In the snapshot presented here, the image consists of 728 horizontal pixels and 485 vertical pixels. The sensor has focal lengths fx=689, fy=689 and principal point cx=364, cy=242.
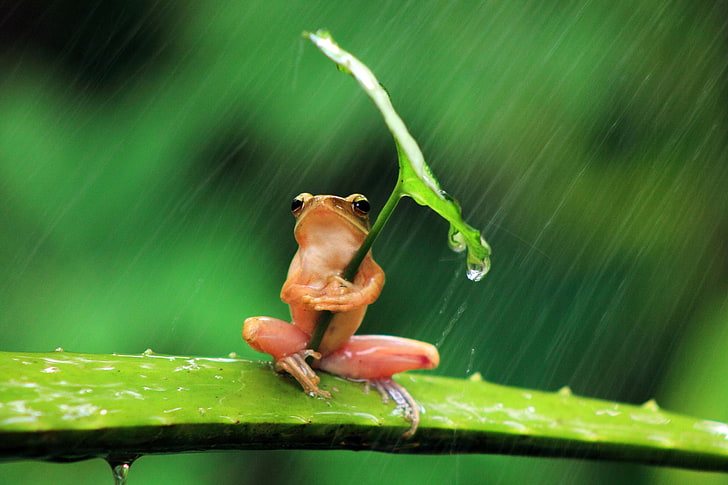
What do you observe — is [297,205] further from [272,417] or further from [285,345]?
[272,417]

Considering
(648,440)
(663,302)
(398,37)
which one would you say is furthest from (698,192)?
(648,440)

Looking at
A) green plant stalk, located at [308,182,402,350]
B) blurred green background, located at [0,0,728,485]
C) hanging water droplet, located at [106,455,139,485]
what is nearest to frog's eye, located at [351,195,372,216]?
green plant stalk, located at [308,182,402,350]

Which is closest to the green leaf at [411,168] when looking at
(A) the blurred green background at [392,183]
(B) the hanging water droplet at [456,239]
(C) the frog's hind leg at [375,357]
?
(B) the hanging water droplet at [456,239]

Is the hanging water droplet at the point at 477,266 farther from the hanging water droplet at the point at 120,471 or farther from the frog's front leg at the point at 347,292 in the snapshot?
the hanging water droplet at the point at 120,471

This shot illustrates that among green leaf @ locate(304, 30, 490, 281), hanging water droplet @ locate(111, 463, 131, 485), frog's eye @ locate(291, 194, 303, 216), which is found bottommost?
hanging water droplet @ locate(111, 463, 131, 485)

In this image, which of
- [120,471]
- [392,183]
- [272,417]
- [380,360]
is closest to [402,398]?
[380,360]

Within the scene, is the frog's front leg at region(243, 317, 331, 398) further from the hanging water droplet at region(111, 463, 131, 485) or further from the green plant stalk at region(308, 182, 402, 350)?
the hanging water droplet at region(111, 463, 131, 485)

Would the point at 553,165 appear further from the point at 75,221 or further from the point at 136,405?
the point at 136,405
